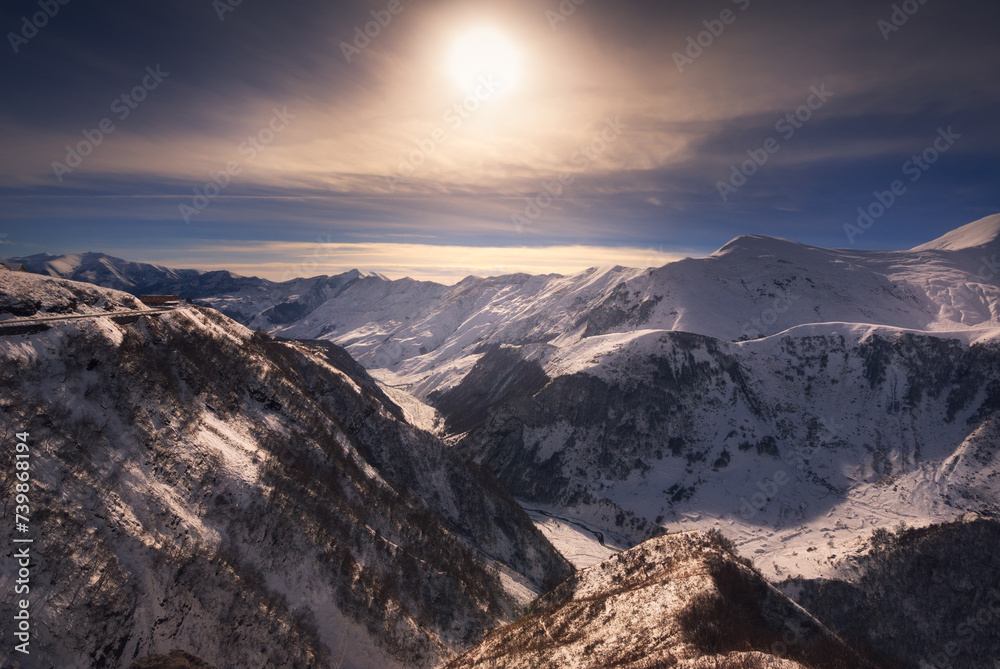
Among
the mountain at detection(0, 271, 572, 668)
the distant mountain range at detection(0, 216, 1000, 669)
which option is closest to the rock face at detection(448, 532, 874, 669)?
the distant mountain range at detection(0, 216, 1000, 669)

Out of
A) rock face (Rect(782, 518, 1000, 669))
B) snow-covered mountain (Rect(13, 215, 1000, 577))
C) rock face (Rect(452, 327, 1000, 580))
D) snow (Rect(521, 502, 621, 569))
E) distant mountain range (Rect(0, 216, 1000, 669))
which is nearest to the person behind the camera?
distant mountain range (Rect(0, 216, 1000, 669))

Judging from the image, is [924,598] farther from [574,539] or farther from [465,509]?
[465,509]

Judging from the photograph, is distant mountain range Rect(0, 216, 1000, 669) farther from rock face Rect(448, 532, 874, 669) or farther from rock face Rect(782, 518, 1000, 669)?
rock face Rect(782, 518, 1000, 669)

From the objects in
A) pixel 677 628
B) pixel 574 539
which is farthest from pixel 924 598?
pixel 677 628

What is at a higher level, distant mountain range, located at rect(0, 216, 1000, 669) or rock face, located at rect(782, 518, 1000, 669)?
distant mountain range, located at rect(0, 216, 1000, 669)

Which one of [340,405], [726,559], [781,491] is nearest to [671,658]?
[726,559]
